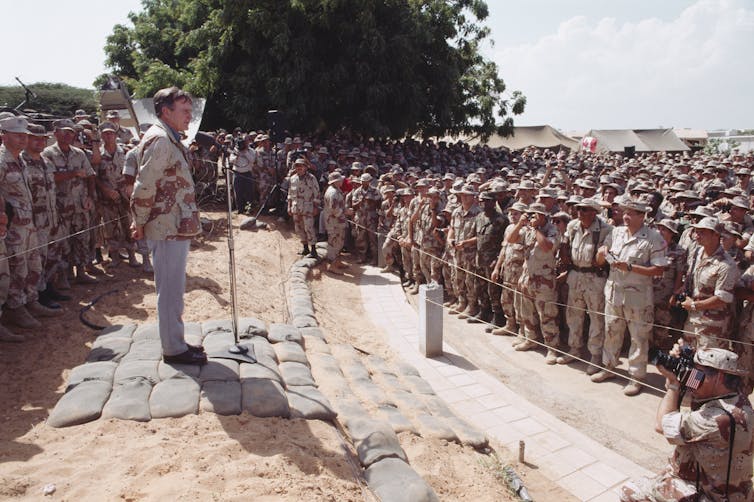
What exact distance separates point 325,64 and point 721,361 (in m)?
19.1

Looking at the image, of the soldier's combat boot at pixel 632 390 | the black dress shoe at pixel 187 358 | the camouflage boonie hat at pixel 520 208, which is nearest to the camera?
the black dress shoe at pixel 187 358

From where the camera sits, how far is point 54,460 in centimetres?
327

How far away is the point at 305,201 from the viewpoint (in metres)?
11.1

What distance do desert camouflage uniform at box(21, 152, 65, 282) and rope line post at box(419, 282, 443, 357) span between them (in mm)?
4589

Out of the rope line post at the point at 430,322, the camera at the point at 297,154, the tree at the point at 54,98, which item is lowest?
the rope line post at the point at 430,322

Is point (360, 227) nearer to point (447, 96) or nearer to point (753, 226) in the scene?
point (753, 226)

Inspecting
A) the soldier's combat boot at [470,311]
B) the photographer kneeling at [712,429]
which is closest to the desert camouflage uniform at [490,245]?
the soldier's combat boot at [470,311]

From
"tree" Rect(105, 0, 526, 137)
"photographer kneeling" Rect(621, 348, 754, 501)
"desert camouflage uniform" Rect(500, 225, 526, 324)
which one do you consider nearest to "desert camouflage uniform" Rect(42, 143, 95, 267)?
"desert camouflage uniform" Rect(500, 225, 526, 324)

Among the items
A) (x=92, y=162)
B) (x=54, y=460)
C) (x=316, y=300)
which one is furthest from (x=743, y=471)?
(x=92, y=162)

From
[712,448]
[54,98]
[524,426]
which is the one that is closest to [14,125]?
[524,426]

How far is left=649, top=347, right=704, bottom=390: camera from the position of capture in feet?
10.9

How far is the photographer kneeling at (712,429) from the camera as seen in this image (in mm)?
3201

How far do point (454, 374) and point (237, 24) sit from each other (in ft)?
54.2

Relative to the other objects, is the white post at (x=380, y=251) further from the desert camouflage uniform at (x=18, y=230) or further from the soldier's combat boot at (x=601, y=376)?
the desert camouflage uniform at (x=18, y=230)
